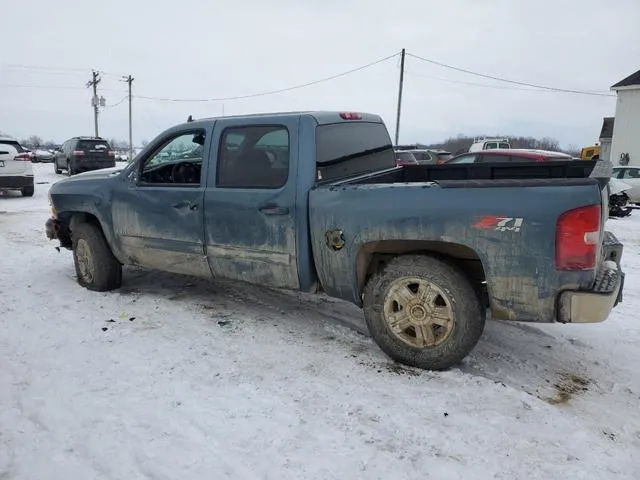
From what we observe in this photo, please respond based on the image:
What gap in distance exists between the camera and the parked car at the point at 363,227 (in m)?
3.02

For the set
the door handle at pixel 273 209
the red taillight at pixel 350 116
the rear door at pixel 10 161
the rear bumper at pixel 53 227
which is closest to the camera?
the door handle at pixel 273 209

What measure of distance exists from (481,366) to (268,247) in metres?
1.86

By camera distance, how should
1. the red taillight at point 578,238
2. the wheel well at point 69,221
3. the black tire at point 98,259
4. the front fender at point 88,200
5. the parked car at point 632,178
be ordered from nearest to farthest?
1. the red taillight at point 578,238
2. the front fender at point 88,200
3. the black tire at point 98,259
4. the wheel well at point 69,221
5. the parked car at point 632,178

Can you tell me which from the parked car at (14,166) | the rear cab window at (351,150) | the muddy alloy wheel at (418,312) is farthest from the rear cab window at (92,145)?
the muddy alloy wheel at (418,312)

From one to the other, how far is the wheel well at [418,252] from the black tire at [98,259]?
298 cm

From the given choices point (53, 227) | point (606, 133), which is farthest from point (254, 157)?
point (606, 133)

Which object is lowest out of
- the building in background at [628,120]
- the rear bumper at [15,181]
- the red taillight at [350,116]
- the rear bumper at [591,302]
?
the rear bumper at [591,302]

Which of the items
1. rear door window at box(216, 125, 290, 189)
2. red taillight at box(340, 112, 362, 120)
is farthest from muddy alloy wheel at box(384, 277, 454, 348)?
red taillight at box(340, 112, 362, 120)

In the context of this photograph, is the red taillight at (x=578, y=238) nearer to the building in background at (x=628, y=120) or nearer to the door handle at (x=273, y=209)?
the door handle at (x=273, y=209)

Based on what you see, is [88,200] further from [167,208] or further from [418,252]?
[418,252]

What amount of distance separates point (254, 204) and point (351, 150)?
1.02m

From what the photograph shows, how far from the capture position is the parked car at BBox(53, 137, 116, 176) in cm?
2273

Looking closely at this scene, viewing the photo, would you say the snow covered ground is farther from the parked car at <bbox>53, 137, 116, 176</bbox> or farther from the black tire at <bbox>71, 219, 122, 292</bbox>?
the parked car at <bbox>53, 137, 116, 176</bbox>

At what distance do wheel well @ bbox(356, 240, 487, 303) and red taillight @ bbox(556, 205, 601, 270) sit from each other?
51 cm
